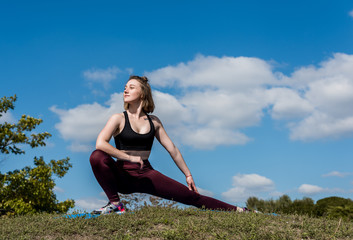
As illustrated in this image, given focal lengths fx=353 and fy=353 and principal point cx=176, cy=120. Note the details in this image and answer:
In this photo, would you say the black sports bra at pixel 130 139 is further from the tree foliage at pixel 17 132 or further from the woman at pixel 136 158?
the tree foliage at pixel 17 132

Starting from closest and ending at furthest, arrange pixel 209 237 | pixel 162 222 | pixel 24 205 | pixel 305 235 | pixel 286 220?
pixel 209 237 < pixel 305 235 < pixel 162 222 < pixel 286 220 < pixel 24 205

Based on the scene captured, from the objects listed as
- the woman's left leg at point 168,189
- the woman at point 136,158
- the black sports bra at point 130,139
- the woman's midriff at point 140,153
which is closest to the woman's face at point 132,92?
the woman at point 136,158

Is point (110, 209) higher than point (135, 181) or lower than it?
lower

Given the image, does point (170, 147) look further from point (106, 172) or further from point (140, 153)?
point (106, 172)

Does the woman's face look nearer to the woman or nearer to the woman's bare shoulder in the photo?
the woman

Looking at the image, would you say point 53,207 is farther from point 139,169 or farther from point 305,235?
point 305,235

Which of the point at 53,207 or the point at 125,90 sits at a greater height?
the point at 125,90

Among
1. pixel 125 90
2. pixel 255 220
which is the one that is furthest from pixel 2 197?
pixel 255 220

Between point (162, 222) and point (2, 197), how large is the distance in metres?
9.34

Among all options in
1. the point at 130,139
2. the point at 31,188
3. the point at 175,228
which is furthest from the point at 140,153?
the point at 31,188

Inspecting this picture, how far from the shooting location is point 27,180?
12797 millimetres

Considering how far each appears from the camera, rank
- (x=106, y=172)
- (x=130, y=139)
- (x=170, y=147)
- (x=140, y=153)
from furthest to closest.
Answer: (x=170, y=147) < (x=140, y=153) < (x=130, y=139) < (x=106, y=172)

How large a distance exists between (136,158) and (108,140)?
63 cm

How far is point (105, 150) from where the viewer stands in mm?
6246
